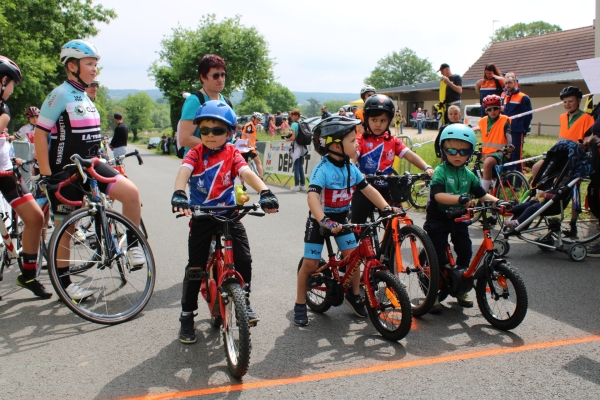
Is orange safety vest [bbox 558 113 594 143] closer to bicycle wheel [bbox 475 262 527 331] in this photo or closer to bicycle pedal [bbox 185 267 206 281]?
bicycle wheel [bbox 475 262 527 331]

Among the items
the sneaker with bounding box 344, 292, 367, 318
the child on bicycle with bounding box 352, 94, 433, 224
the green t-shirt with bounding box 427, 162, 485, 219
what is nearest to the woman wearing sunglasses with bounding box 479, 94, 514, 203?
the child on bicycle with bounding box 352, 94, 433, 224

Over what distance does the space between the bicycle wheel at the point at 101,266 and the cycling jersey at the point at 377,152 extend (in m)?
2.33

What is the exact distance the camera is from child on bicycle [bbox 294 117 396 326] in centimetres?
471

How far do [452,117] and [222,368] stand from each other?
815 centimetres

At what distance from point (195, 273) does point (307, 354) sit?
3.55 feet

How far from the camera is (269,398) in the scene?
3609 millimetres

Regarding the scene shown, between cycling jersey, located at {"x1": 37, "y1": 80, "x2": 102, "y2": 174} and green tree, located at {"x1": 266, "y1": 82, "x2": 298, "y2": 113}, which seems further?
green tree, located at {"x1": 266, "y1": 82, "x2": 298, "y2": 113}

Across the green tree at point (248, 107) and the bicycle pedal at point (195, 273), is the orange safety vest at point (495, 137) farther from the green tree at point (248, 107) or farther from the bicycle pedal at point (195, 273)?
the green tree at point (248, 107)

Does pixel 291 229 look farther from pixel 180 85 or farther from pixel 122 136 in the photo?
pixel 180 85

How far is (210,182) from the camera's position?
455 cm

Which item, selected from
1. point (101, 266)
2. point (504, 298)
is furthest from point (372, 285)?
point (101, 266)

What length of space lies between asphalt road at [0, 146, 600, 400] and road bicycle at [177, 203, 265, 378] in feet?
0.73

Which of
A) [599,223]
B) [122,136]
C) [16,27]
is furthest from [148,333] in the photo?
[16,27]

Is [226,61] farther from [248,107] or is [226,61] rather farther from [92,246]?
[248,107]
